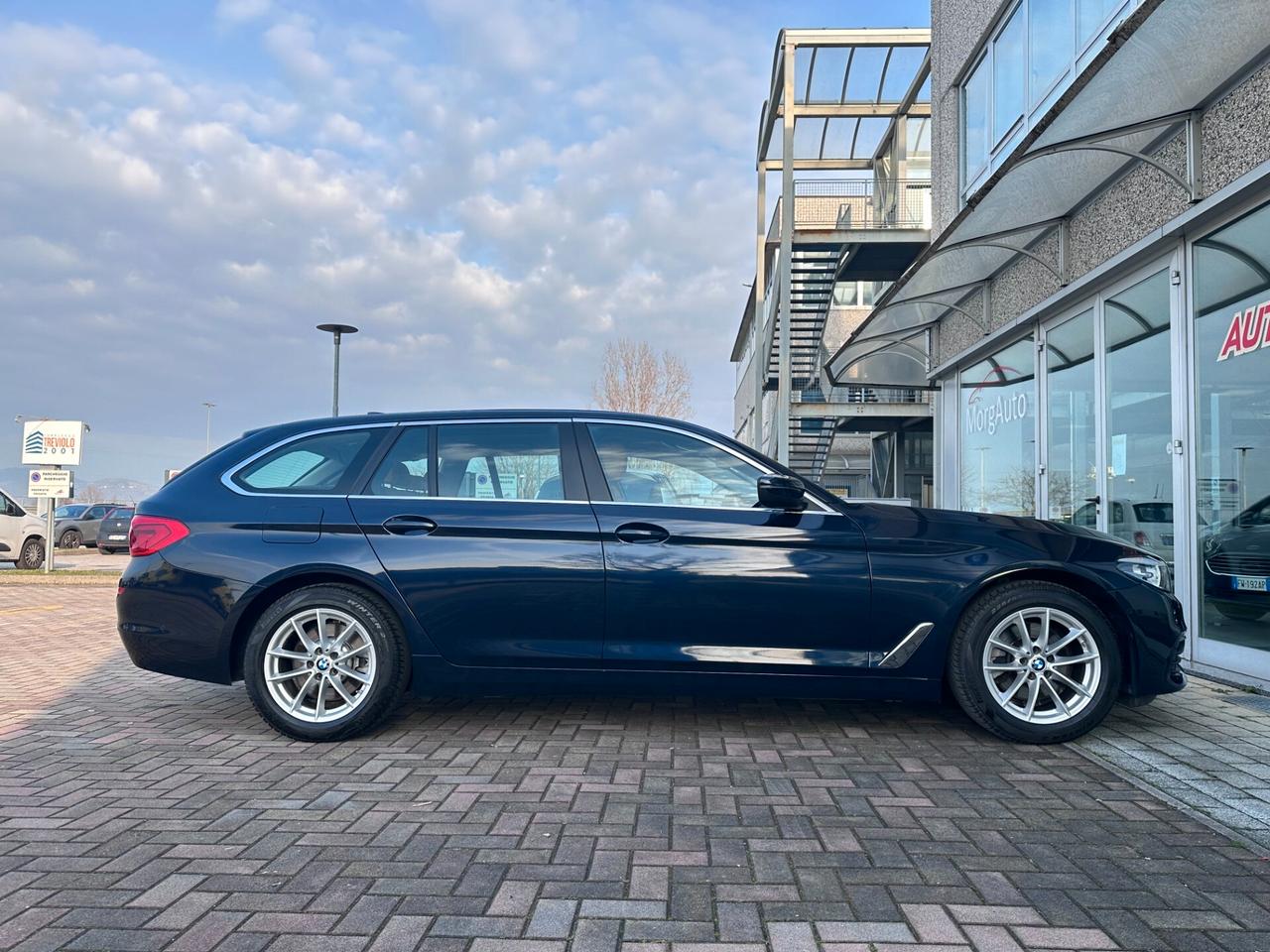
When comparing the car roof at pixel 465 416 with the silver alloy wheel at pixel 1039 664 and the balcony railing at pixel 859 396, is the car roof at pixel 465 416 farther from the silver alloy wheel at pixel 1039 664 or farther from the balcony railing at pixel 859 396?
the balcony railing at pixel 859 396

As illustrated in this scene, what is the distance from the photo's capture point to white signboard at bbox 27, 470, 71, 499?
1617cm

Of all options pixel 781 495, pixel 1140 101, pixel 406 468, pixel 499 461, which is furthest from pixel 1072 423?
pixel 406 468

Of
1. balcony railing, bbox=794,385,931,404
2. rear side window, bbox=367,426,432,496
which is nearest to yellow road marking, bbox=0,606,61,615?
rear side window, bbox=367,426,432,496

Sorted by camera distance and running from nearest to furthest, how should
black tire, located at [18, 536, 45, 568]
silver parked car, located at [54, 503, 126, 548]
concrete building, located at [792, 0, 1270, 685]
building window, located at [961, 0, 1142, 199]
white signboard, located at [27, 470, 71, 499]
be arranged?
concrete building, located at [792, 0, 1270, 685] < building window, located at [961, 0, 1142, 199] < white signboard, located at [27, 470, 71, 499] < black tire, located at [18, 536, 45, 568] < silver parked car, located at [54, 503, 126, 548]

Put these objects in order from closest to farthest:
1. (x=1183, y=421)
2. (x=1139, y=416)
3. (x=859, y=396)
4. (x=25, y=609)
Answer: (x=1183, y=421), (x=1139, y=416), (x=25, y=609), (x=859, y=396)

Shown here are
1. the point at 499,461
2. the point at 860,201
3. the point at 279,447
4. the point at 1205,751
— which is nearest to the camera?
the point at 1205,751

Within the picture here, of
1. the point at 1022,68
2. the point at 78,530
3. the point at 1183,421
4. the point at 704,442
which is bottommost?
the point at 78,530

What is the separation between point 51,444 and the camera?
16469 mm

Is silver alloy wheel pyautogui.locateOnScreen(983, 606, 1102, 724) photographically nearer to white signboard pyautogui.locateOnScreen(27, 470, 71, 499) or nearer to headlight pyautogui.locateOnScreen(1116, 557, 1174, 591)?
headlight pyautogui.locateOnScreen(1116, 557, 1174, 591)

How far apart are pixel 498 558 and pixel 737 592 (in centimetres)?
112

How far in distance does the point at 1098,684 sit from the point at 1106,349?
14.0 feet

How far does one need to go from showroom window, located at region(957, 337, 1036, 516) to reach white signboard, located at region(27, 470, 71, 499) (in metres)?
16.2

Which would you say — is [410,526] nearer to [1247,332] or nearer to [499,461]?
[499,461]

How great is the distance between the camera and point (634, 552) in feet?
12.7
